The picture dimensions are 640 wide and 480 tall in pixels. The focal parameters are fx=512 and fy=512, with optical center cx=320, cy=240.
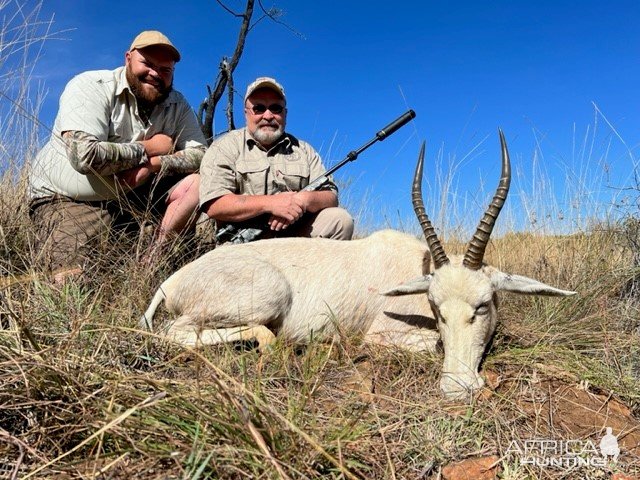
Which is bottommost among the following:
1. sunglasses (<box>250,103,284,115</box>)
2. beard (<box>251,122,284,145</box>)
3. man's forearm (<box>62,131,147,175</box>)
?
man's forearm (<box>62,131,147,175</box>)

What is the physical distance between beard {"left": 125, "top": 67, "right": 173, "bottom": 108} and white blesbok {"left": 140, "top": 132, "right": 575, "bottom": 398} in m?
2.31

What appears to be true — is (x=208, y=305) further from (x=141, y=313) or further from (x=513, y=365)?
(x=513, y=365)

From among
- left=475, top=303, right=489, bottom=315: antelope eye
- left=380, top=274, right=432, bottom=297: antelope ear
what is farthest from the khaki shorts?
left=475, top=303, right=489, bottom=315: antelope eye

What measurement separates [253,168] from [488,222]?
2.99 metres

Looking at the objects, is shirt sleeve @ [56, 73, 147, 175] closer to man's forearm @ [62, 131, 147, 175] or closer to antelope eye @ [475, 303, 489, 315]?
man's forearm @ [62, 131, 147, 175]

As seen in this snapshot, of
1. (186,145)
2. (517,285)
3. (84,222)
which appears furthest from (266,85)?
Result: (517,285)

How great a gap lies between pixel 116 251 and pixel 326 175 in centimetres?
244

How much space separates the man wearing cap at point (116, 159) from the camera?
5160 mm

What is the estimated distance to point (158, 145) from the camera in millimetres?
5836

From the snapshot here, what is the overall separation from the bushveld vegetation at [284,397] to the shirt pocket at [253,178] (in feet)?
5.07

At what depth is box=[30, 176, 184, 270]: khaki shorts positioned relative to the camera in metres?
4.90

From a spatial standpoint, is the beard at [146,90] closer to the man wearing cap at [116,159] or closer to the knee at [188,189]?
the man wearing cap at [116,159]

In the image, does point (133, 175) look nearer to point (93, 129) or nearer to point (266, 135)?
point (93, 129)

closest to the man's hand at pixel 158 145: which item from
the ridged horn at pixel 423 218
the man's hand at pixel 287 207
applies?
the man's hand at pixel 287 207
